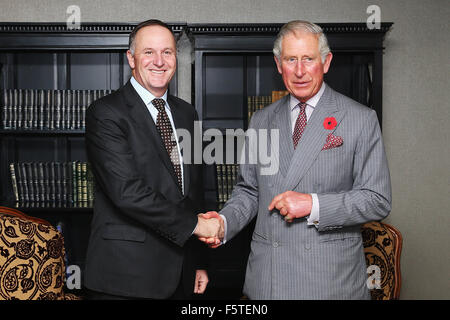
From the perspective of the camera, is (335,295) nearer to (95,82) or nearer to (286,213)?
(286,213)

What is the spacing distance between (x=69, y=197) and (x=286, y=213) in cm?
214

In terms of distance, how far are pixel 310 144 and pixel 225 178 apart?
168cm

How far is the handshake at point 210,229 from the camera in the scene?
189 cm

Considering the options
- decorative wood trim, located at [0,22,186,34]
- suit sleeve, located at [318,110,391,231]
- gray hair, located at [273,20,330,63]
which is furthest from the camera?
decorative wood trim, located at [0,22,186,34]

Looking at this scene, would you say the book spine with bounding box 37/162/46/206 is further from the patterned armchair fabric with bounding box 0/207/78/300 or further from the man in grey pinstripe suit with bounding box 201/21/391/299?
the man in grey pinstripe suit with bounding box 201/21/391/299

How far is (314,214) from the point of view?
62.7 inches

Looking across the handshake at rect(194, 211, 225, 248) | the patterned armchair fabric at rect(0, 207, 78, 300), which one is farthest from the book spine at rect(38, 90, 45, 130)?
the handshake at rect(194, 211, 225, 248)

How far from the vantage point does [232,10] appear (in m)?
3.53

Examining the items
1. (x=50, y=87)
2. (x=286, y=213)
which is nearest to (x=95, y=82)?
(x=50, y=87)

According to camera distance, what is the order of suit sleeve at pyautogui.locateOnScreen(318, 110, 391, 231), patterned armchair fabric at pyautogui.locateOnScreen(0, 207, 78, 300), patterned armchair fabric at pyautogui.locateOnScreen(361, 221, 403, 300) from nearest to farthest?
suit sleeve at pyautogui.locateOnScreen(318, 110, 391, 231)
patterned armchair fabric at pyautogui.locateOnScreen(0, 207, 78, 300)
patterned armchair fabric at pyautogui.locateOnScreen(361, 221, 403, 300)

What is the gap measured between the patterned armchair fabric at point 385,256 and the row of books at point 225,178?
1.07 m

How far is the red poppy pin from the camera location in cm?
167

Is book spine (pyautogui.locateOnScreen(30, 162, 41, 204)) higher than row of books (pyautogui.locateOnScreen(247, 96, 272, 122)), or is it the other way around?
row of books (pyautogui.locateOnScreen(247, 96, 272, 122))

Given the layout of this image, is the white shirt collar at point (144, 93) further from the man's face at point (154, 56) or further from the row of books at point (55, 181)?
the row of books at point (55, 181)
